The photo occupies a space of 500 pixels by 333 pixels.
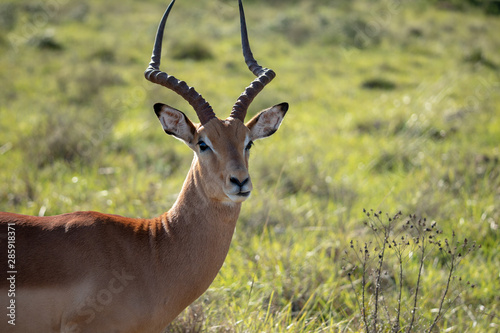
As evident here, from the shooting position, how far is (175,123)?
11.2 ft

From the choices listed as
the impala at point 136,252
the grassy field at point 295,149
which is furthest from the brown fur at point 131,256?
the grassy field at point 295,149

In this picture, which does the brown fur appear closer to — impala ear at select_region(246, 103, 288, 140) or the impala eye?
the impala eye

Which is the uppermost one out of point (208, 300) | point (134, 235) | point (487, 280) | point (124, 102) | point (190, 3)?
point (190, 3)

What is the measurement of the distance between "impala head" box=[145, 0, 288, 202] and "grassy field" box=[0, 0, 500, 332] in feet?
3.11

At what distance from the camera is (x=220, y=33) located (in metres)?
17.9

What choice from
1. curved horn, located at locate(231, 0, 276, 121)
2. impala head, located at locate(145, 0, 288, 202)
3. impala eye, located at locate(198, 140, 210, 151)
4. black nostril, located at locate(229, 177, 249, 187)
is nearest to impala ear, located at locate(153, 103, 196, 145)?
impala head, located at locate(145, 0, 288, 202)

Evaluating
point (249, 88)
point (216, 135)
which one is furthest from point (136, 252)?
point (249, 88)

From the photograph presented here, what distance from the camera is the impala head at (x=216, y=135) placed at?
120 inches

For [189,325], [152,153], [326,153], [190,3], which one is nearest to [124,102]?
[152,153]

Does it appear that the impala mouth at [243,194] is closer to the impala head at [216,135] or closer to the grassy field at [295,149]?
the impala head at [216,135]

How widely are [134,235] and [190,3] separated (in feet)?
74.6

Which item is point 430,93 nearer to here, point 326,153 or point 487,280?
point 326,153

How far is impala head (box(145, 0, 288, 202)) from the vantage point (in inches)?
120

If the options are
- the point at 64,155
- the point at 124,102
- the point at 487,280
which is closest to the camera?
the point at 487,280
